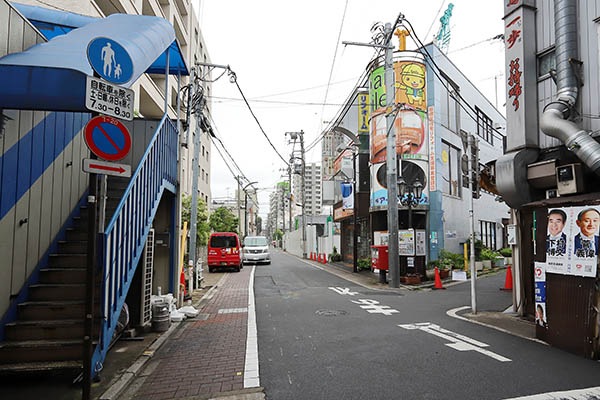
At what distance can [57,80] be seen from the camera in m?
4.20

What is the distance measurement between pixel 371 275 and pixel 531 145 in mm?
12281

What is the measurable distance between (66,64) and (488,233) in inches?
1128

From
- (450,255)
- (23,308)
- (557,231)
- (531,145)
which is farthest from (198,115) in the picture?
(450,255)

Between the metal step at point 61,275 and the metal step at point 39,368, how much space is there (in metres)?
1.28

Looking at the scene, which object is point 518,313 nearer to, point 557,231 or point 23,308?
point 557,231

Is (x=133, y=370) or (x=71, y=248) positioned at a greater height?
(x=71, y=248)

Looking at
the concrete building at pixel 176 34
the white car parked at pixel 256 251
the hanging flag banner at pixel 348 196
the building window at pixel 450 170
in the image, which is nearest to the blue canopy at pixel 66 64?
the concrete building at pixel 176 34

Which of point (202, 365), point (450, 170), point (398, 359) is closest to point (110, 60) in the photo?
point (202, 365)

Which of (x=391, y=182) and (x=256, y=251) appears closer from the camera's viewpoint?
(x=391, y=182)

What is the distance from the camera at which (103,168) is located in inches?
164

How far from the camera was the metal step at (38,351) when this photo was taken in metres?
4.51

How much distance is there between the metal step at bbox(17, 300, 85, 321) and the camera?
16.3ft

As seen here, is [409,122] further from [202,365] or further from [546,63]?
[202,365]

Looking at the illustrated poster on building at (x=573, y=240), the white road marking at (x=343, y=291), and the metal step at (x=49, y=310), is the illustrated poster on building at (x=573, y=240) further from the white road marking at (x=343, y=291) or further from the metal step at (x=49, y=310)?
the metal step at (x=49, y=310)
